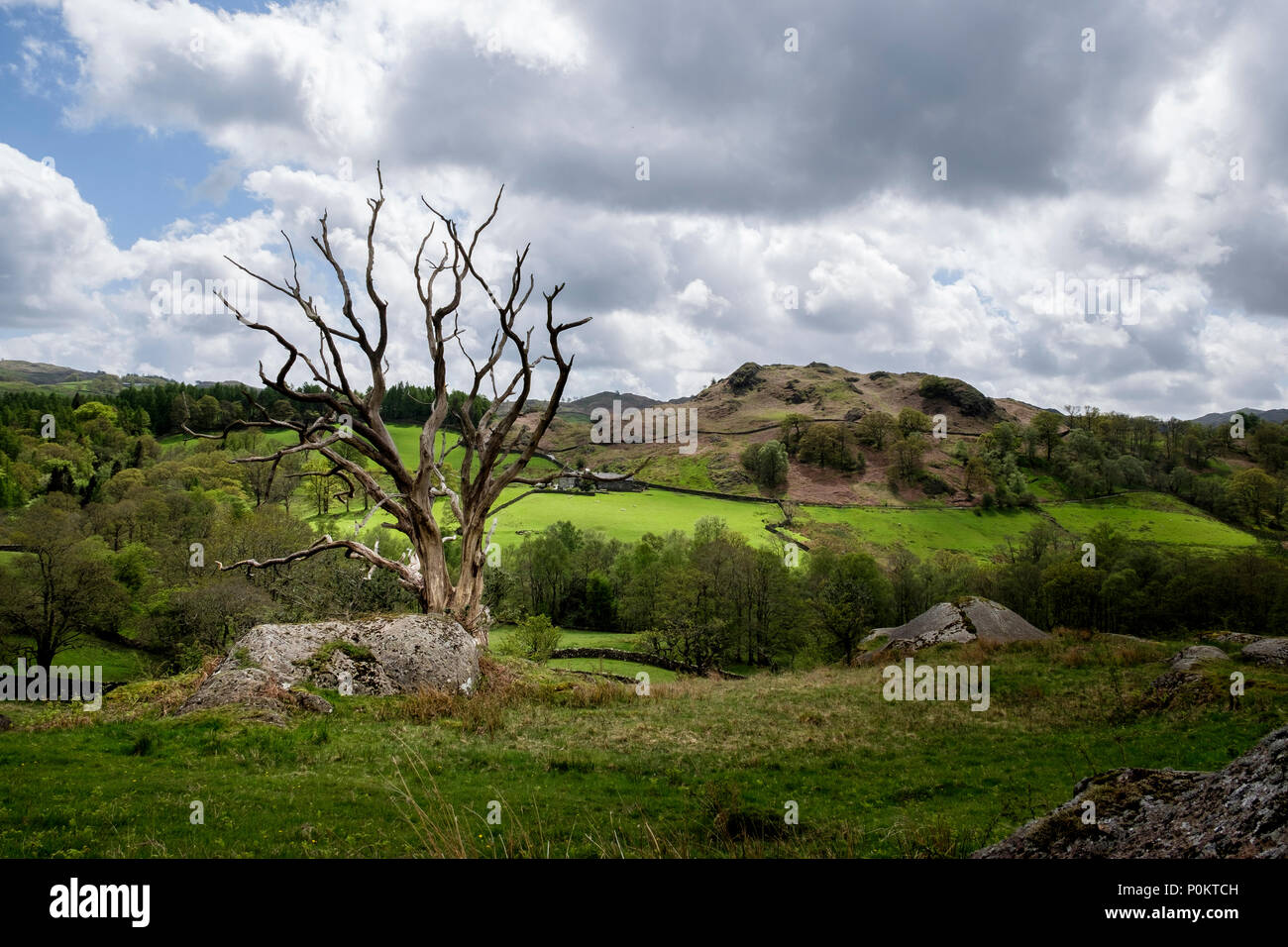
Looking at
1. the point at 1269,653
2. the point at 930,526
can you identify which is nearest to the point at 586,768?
the point at 1269,653

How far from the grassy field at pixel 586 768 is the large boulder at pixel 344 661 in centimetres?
102

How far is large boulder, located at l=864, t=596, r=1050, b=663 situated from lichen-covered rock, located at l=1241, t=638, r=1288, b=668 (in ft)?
30.4

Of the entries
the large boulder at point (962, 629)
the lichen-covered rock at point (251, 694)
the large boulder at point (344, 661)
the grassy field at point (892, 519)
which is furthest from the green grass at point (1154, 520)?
the lichen-covered rock at point (251, 694)

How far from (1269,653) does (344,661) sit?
27.9 metres

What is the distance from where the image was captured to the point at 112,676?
1698 inches

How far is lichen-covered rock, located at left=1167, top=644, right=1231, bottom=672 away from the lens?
715 inches

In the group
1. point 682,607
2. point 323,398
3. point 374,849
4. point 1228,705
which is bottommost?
point 682,607

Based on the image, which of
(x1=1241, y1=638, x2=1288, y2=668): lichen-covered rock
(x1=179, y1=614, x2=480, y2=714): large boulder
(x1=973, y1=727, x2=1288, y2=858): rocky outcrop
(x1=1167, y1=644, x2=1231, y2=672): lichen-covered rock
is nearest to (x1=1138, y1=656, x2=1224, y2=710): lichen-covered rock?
(x1=1167, y1=644, x2=1231, y2=672): lichen-covered rock

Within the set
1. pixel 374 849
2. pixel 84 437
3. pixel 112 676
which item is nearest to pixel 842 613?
pixel 374 849

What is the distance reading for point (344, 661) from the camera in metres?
17.6

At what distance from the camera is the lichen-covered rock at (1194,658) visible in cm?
1815

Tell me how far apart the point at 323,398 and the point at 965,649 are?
27005mm

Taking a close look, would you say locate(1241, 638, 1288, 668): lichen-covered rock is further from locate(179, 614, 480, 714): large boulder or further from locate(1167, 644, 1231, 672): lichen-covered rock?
locate(179, 614, 480, 714): large boulder
